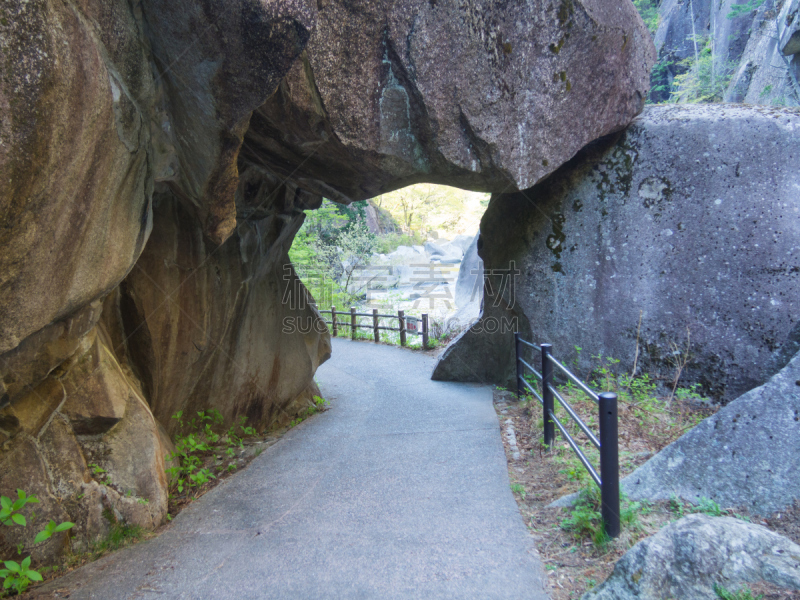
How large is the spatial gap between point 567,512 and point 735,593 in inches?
53.1

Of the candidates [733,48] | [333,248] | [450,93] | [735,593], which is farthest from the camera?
[333,248]

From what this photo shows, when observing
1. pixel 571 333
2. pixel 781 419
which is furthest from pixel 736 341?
pixel 781 419

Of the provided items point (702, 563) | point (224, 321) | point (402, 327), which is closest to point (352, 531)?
point (702, 563)

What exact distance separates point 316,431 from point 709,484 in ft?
15.5

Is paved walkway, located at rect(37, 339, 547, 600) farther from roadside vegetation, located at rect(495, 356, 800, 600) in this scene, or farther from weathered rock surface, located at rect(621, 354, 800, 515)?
weathered rock surface, located at rect(621, 354, 800, 515)

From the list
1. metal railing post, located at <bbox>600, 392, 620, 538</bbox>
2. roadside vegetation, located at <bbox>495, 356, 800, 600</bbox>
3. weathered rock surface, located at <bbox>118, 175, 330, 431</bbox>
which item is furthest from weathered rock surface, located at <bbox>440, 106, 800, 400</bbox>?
weathered rock surface, located at <bbox>118, 175, 330, 431</bbox>

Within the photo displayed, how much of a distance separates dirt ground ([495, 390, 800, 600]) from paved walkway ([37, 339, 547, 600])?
0.12 metres

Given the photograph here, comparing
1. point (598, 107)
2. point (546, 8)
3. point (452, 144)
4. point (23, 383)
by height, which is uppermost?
point (546, 8)

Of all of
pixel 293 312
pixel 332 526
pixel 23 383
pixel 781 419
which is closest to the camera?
pixel 781 419

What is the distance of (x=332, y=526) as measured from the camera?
11.7 ft

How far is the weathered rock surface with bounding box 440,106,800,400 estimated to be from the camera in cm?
498

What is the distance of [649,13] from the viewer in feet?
56.2

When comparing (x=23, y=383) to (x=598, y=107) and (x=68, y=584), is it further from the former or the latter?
(x=598, y=107)

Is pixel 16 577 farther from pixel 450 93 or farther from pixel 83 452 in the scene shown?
pixel 450 93
